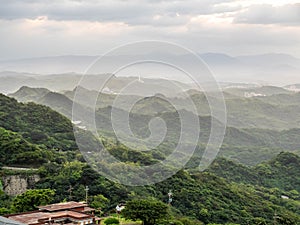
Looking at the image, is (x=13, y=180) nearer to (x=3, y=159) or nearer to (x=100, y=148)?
(x=3, y=159)

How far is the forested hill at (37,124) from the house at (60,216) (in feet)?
36.0

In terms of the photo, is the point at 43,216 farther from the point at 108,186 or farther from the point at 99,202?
the point at 108,186

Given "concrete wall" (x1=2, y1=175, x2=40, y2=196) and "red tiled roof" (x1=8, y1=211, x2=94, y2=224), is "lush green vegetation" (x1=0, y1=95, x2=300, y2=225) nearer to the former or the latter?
"concrete wall" (x1=2, y1=175, x2=40, y2=196)

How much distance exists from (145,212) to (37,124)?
47.2ft

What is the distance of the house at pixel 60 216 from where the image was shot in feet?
40.0

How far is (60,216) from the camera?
1269 centimetres

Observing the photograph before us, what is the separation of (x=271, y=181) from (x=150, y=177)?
631 inches

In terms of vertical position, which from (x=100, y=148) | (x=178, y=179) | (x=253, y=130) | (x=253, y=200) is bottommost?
(x=253, y=130)

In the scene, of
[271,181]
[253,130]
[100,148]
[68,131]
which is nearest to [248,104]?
[253,130]

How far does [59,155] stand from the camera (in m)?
22.5

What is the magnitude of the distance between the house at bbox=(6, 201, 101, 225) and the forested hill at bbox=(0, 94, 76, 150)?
11.0m

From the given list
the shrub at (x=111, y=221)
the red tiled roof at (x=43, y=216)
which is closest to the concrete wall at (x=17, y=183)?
the shrub at (x=111, y=221)

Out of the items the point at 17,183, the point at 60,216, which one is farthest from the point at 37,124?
the point at 60,216

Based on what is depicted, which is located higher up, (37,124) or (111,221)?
(37,124)
